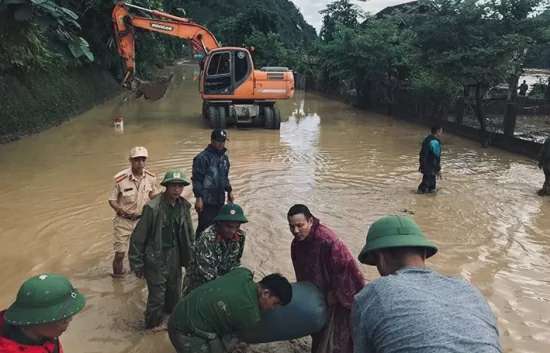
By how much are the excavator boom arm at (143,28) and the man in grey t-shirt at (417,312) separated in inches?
580

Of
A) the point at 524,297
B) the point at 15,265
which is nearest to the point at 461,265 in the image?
the point at 524,297

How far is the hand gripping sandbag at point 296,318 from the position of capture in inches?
140

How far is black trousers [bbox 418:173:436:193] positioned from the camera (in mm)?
9250

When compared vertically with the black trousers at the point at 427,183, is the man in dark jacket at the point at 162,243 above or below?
above

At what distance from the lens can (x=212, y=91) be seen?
1622 centimetres

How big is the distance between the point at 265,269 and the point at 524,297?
112 inches

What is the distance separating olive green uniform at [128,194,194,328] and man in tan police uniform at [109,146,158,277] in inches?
34.3

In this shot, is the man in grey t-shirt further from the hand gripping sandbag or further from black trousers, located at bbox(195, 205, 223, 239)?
black trousers, located at bbox(195, 205, 223, 239)

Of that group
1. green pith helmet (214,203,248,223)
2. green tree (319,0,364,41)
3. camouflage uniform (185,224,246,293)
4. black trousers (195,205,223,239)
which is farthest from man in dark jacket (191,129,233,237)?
green tree (319,0,364,41)

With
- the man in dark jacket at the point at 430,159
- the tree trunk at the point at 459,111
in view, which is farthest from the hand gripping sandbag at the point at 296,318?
the tree trunk at the point at 459,111

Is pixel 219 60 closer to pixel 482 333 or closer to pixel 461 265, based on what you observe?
pixel 461 265

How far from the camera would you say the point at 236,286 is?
3.26m

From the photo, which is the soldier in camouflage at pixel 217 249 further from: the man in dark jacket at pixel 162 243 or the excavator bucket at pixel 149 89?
the excavator bucket at pixel 149 89

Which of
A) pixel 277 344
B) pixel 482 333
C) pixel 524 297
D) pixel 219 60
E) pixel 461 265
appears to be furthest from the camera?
pixel 219 60
